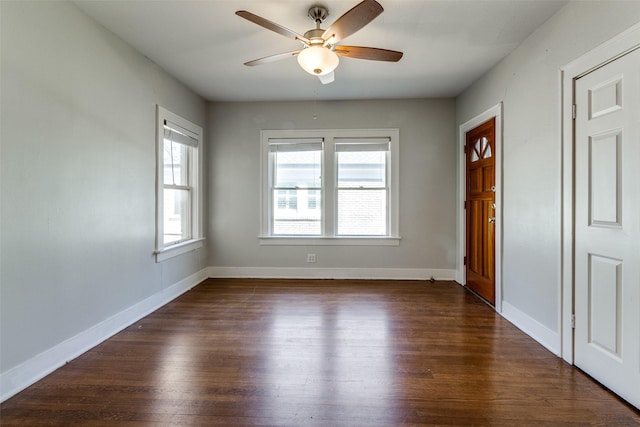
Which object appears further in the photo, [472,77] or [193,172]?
[193,172]

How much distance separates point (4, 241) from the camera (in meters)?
1.74

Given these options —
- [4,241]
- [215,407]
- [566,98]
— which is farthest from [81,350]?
[566,98]

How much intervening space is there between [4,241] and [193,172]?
2.41 m

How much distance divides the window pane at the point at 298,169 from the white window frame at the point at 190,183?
104cm

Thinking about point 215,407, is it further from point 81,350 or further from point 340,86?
point 340,86

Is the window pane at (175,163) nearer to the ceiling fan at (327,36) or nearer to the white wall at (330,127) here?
the white wall at (330,127)

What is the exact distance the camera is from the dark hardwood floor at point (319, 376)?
1.62 m

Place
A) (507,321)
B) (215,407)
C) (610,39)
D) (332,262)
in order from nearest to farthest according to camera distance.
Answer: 1. (215,407)
2. (610,39)
3. (507,321)
4. (332,262)

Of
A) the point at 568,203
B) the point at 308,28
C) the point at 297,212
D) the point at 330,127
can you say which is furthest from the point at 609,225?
the point at 297,212

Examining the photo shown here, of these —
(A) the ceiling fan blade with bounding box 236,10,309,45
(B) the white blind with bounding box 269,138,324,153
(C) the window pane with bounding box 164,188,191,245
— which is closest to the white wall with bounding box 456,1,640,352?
(A) the ceiling fan blade with bounding box 236,10,309,45

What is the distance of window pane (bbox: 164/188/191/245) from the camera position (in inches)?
138

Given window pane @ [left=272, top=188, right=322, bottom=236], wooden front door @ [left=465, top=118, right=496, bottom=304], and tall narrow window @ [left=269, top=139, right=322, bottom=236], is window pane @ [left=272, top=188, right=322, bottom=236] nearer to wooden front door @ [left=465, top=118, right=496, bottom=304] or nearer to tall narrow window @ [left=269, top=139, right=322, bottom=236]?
tall narrow window @ [left=269, top=139, right=322, bottom=236]

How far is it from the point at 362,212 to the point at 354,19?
2829 millimetres

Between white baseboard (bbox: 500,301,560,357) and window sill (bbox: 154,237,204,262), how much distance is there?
138 inches
